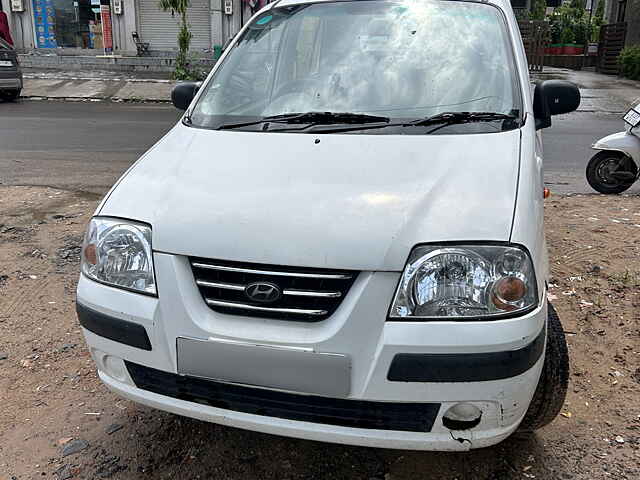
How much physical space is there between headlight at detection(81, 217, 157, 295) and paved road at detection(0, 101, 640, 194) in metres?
4.42

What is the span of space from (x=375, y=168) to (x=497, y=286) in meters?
0.64

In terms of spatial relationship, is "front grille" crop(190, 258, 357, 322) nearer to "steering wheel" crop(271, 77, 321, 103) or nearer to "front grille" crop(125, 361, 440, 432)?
"front grille" crop(125, 361, 440, 432)

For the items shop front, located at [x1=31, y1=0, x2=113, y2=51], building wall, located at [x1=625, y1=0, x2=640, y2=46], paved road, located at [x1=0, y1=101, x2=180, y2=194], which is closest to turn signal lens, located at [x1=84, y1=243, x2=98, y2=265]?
paved road, located at [x1=0, y1=101, x2=180, y2=194]

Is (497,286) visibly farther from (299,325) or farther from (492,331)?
(299,325)

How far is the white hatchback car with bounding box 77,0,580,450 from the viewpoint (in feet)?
5.97

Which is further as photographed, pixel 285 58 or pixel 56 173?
pixel 56 173

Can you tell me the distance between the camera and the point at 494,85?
8.96ft

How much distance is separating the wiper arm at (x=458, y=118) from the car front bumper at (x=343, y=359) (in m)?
0.96

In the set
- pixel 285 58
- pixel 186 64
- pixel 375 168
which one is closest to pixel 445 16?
pixel 285 58

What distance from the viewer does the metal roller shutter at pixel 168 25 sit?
80.1ft

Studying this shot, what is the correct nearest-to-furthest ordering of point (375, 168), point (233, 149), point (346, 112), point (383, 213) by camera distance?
point (383, 213), point (375, 168), point (233, 149), point (346, 112)

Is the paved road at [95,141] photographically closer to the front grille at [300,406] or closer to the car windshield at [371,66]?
the car windshield at [371,66]

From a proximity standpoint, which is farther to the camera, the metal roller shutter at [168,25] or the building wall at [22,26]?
the metal roller shutter at [168,25]

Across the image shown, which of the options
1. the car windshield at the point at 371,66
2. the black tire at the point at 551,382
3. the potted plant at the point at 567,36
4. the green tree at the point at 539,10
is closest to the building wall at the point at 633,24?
the potted plant at the point at 567,36
